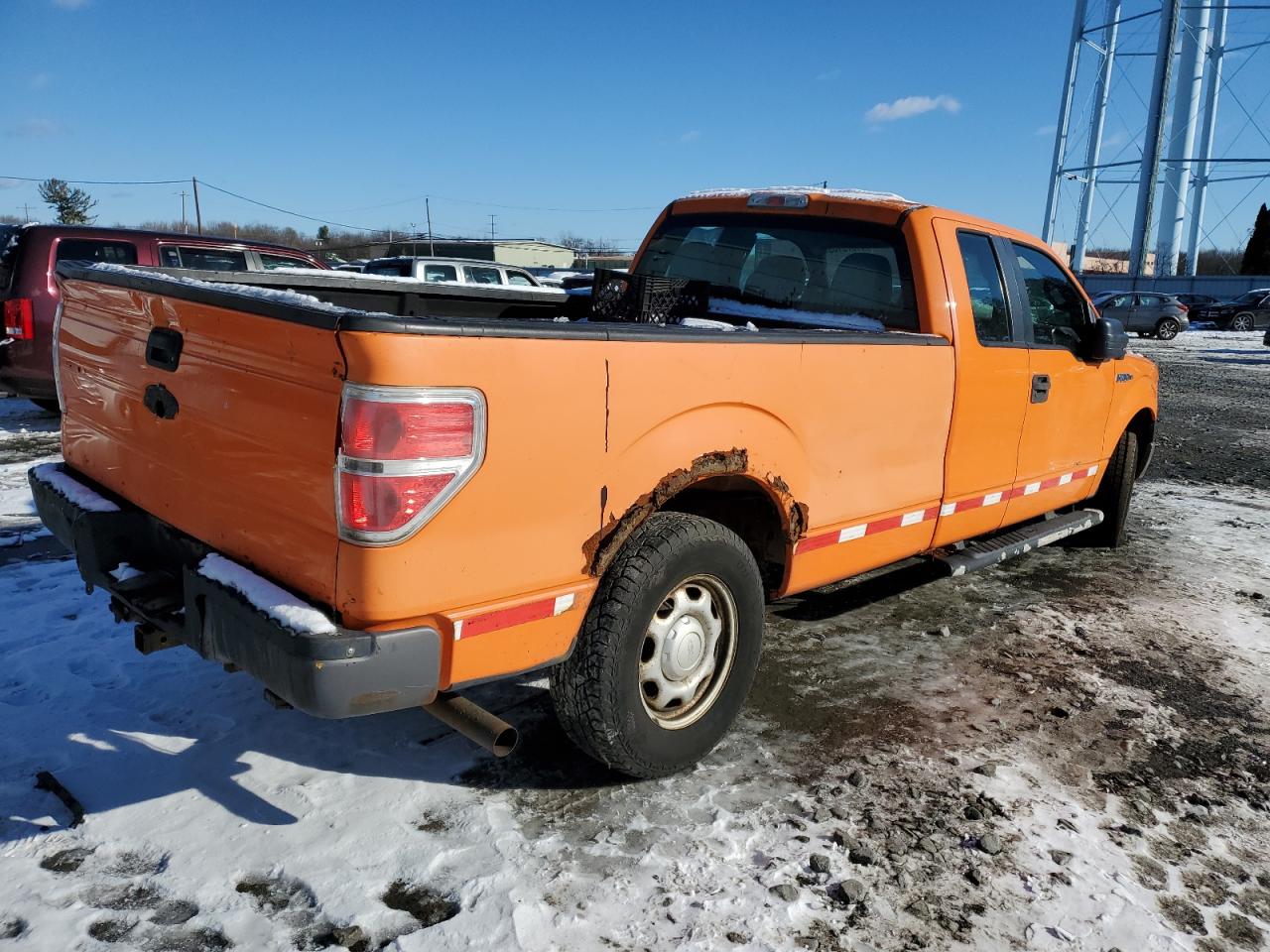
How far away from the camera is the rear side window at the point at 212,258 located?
30.8 feet

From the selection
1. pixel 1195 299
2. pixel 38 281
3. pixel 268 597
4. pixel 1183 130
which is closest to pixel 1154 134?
pixel 1183 130

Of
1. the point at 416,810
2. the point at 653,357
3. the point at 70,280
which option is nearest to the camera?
the point at 653,357

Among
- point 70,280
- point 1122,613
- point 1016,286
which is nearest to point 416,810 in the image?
point 70,280

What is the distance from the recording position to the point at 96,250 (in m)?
8.48

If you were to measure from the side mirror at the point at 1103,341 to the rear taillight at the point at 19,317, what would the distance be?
8.38 meters

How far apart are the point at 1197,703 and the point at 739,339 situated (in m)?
2.66

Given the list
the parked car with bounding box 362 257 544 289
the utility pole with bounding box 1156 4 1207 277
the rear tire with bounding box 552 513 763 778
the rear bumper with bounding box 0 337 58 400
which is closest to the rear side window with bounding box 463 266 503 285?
the parked car with bounding box 362 257 544 289

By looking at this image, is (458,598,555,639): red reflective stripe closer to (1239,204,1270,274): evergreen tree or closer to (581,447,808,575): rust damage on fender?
(581,447,808,575): rust damage on fender

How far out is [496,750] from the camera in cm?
245

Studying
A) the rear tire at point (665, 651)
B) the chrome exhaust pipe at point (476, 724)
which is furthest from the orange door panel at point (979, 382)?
the chrome exhaust pipe at point (476, 724)

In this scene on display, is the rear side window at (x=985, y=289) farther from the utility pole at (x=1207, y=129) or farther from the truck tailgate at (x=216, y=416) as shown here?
the utility pole at (x=1207, y=129)

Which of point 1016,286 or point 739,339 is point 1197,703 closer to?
point 1016,286

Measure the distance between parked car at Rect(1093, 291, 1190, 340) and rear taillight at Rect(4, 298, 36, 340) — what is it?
29348mm

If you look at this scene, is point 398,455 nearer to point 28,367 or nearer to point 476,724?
point 476,724
